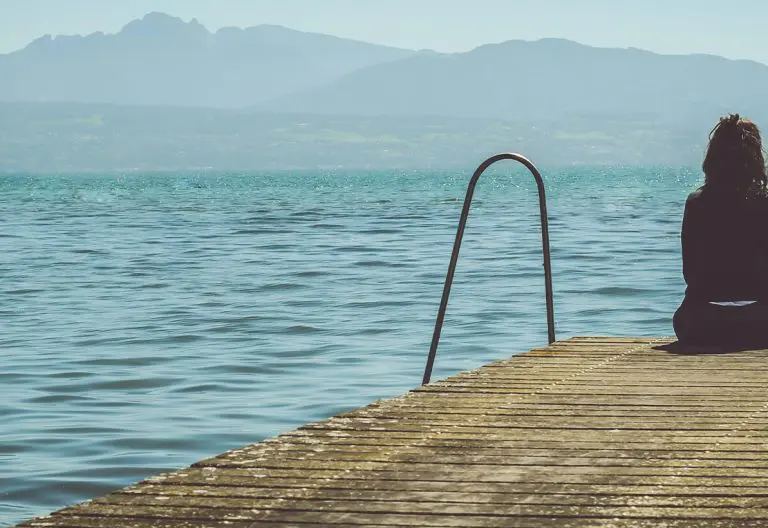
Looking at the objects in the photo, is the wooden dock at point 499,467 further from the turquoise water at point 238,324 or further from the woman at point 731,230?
the turquoise water at point 238,324

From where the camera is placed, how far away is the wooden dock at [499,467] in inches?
168

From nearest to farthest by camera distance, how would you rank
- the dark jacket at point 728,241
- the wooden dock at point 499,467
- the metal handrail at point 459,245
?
the wooden dock at point 499,467 → the dark jacket at point 728,241 → the metal handrail at point 459,245

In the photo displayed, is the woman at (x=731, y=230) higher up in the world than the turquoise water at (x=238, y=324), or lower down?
higher up

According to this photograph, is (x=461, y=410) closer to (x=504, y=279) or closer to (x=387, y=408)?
(x=387, y=408)

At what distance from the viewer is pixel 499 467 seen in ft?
16.3

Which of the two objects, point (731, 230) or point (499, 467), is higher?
point (731, 230)

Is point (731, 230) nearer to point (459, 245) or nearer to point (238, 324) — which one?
point (459, 245)

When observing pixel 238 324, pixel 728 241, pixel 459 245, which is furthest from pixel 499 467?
pixel 238 324

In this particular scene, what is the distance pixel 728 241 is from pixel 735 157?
51 cm

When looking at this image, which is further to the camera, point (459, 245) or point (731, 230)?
point (459, 245)

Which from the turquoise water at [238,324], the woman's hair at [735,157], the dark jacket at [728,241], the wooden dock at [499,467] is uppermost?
the woman's hair at [735,157]

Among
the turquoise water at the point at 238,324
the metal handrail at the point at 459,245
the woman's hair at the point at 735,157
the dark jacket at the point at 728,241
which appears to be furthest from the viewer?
the turquoise water at the point at 238,324

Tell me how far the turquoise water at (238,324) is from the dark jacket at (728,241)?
357cm

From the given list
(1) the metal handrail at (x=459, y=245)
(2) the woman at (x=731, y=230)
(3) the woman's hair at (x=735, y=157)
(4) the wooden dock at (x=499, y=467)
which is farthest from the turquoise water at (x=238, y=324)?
(3) the woman's hair at (x=735, y=157)
